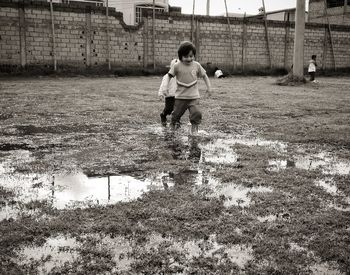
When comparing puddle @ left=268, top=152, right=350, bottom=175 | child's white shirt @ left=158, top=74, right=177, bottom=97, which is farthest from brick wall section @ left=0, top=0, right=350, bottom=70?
puddle @ left=268, top=152, right=350, bottom=175

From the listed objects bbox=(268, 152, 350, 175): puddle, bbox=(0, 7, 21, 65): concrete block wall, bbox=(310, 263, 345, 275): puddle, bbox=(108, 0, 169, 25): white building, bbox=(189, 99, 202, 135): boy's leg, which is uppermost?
bbox=(108, 0, 169, 25): white building

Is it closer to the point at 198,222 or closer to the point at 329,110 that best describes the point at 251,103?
the point at 329,110

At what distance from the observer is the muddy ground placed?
2.16m

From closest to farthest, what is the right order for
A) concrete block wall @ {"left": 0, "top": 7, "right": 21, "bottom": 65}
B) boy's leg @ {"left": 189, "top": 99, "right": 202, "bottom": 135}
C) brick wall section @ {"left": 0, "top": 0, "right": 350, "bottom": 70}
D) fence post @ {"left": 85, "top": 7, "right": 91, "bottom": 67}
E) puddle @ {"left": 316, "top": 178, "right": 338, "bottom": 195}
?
puddle @ {"left": 316, "top": 178, "right": 338, "bottom": 195} < boy's leg @ {"left": 189, "top": 99, "right": 202, "bottom": 135} < concrete block wall @ {"left": 0, "top": 7, "right": 21, "bottom": 65} < brick wall section @ {"left": 0, "top": 0, "right": 350, "bottom": 70} < fence post @ {"left": 85, "top": 7, "right": 91, "bottom": 67}

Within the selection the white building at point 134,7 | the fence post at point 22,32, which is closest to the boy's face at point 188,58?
the fence post at point 22,32

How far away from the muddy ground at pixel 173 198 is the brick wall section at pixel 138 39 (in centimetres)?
1231

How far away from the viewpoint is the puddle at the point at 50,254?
82.0 inches

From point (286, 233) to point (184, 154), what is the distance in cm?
220

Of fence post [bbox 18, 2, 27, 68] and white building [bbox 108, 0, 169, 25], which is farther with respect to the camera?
white building [bbox 108, 0, 169, 25]

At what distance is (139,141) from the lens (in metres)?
5.22

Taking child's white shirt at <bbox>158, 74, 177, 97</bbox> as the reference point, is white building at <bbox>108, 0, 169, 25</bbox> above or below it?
above

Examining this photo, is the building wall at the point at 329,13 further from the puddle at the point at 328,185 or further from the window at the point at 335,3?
the puddle at the point at 328,185

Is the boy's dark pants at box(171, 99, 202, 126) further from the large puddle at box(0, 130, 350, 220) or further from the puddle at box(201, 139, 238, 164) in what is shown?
the large puddle at box(0, 130, 350, 220)

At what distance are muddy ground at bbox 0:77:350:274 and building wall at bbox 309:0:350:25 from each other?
29.8m
